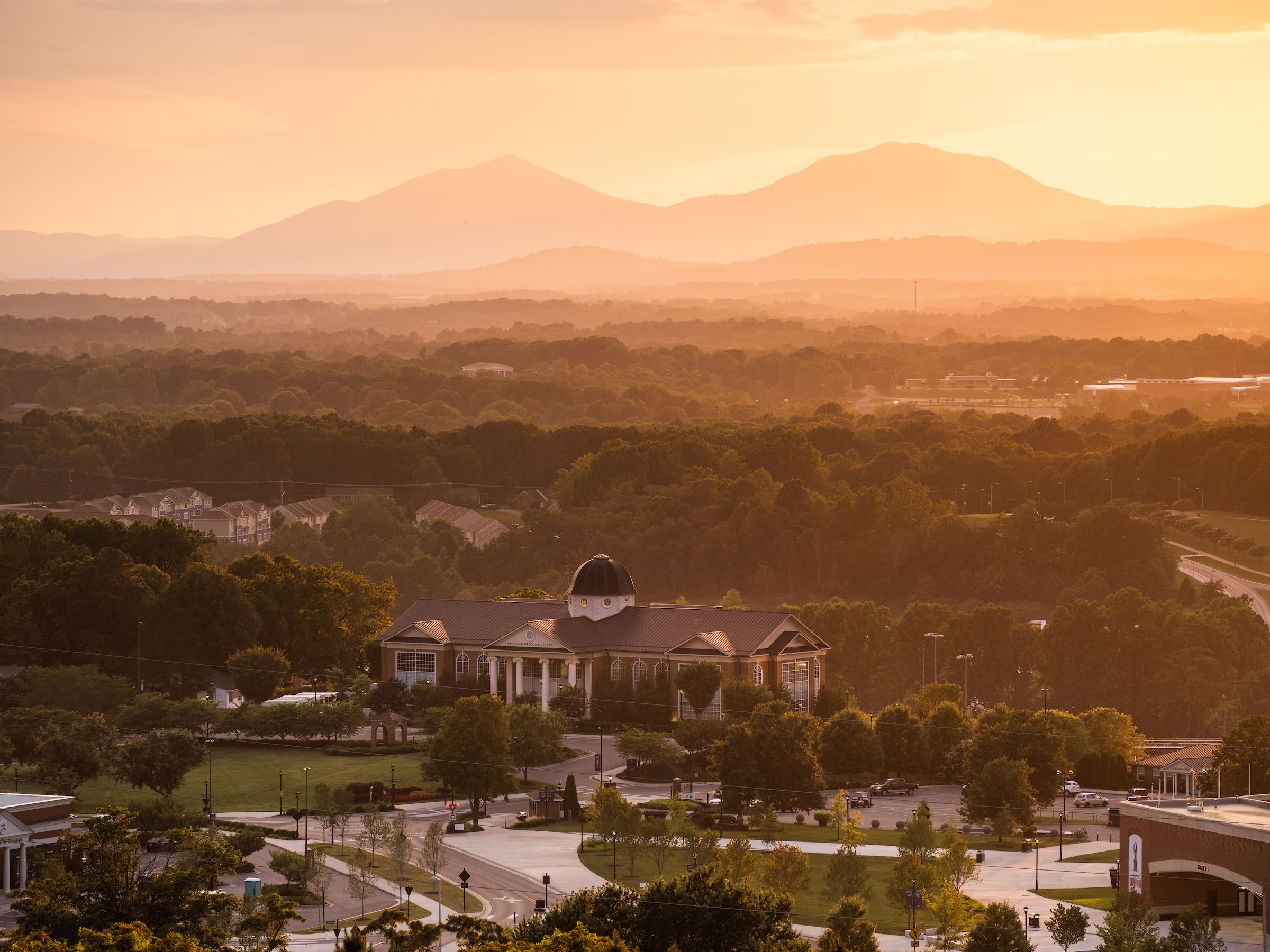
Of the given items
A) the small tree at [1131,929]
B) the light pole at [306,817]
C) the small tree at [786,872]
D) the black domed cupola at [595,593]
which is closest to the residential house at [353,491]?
the black domed cupola at [595,593]

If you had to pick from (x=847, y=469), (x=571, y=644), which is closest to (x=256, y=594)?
(x=571, y=644)

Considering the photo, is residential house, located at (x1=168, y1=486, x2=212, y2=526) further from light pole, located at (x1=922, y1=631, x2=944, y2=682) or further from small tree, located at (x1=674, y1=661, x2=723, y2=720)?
small tree, located at (x1=674, y1=661, x2=723, y2=720)

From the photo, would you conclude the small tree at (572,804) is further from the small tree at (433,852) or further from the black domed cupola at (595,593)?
the black domed cupola at (595,593)

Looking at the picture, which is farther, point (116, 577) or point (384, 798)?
point (116, 577)

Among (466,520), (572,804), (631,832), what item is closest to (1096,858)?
(631,832)

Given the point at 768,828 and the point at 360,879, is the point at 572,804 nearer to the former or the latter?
the point at 768,828

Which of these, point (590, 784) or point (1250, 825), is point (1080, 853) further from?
point (590, 784)

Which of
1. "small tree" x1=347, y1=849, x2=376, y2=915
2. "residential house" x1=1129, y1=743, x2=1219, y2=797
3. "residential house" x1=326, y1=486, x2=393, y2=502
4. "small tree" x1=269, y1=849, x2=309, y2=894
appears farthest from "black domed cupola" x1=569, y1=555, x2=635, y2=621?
"residential house" x1=326, y1=486, x2=393, y2=502
